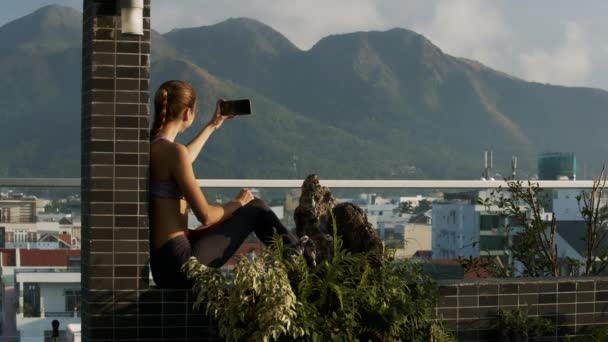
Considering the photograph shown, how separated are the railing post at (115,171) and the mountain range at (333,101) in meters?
31.8

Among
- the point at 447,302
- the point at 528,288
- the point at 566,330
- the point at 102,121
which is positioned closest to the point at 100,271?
the point at 102,121

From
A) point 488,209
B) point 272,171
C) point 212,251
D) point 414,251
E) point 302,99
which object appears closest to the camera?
point 212,251

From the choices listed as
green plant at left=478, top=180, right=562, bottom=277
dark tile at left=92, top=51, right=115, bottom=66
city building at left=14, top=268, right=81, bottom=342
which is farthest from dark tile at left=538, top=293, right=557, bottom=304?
city building at left=14, top=268, right=81, bottom=342

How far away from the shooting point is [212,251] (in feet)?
10.8

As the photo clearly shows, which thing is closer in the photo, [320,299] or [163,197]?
[320,299]

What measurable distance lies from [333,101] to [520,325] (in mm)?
46550

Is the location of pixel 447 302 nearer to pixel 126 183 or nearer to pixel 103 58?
pixel 126 183

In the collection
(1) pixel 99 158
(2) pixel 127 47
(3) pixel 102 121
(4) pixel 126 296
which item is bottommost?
(4) pixel 126 296

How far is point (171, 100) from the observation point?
10.9 feet

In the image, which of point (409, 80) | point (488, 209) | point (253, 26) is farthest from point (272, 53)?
point (488, 209)

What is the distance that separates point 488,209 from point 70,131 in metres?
29.6

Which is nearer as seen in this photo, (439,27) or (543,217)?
(543,217)

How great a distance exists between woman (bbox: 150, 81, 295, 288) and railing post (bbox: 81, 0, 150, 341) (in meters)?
0.07

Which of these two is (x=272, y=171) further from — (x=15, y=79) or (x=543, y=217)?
(x=543, y=217)
